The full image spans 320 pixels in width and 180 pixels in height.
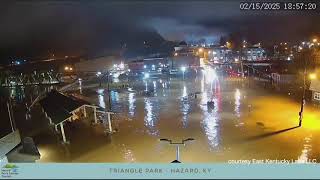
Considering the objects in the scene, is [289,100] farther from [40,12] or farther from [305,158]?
[40,12]

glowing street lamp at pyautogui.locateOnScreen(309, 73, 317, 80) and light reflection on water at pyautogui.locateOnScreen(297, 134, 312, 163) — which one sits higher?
glowing street lamp at pyautogui.locateOnScreen(309, 73, 317, 80)

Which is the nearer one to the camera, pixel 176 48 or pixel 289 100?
pixel 176 48

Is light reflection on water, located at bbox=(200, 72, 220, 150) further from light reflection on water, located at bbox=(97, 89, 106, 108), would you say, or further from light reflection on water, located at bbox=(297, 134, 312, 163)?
light reflection on water, located at bbox=(97, 89, 106, 108)

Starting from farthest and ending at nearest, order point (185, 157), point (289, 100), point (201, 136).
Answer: point (289, 100)
point (201, 136)
point (185, 157)

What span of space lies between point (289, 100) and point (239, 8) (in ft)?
18.2

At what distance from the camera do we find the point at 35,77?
8602 millimetres

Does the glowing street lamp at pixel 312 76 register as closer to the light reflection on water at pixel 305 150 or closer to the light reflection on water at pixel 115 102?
the light reflection on water at pixel 305 150

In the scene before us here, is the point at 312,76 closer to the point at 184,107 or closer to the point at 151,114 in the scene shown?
the point at 184,107

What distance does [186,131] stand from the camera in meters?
5.40

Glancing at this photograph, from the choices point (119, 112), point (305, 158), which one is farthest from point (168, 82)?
point (305, 158)

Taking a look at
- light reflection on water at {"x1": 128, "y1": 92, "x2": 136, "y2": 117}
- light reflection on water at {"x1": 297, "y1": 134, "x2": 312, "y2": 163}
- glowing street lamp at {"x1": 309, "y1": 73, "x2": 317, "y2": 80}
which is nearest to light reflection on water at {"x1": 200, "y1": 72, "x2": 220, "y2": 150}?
light reflection on water at {"x1": 297, "y1": 134, "x2": 312, "y2": 163}

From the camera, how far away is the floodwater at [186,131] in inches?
203

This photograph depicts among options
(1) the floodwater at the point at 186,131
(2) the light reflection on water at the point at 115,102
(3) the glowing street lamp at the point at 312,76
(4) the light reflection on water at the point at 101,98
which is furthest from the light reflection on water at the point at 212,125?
(3) the glowing street lamp at the point at 312,76

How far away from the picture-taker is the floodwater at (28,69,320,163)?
5164 millimetres
